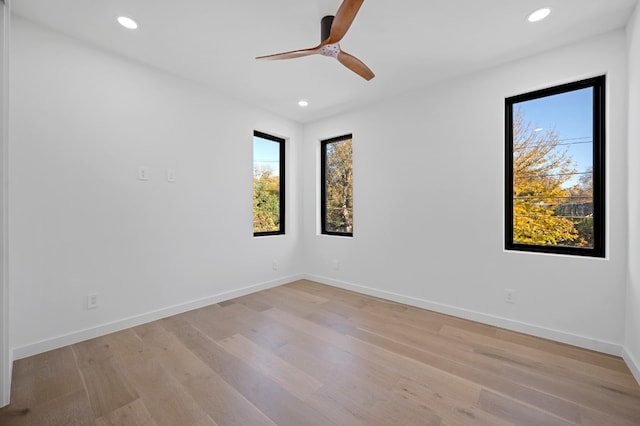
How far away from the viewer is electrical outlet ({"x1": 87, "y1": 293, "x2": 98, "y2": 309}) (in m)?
2.32

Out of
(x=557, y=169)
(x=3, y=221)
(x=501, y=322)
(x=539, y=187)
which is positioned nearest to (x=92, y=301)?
(x=3, y=221)

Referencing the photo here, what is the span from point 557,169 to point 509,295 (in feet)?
3.95

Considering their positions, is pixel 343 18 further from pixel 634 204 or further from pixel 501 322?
pixel 501 322

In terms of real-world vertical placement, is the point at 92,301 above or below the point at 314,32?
below

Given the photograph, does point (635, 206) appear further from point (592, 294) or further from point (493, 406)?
point (493, 406)

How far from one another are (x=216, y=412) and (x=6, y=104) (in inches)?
81.1

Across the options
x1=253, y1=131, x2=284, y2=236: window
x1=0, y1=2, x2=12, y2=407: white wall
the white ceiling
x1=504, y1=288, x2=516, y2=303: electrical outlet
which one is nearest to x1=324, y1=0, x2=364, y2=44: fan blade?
the white ceiling

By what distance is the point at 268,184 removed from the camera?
3.99 meters

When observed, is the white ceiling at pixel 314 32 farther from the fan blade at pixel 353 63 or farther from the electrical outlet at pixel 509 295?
the electrical outlet at pixel 509 295

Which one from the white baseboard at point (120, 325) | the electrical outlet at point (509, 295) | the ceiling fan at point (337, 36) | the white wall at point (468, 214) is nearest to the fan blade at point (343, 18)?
the ceiling fan at point (337, 36)

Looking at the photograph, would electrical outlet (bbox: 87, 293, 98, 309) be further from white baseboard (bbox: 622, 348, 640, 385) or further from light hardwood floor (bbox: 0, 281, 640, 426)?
white baseboard (bbox: 622, 348, 640, 385)

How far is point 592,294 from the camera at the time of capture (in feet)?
7.16

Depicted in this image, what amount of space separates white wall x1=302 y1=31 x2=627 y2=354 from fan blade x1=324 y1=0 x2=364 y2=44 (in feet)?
5.39

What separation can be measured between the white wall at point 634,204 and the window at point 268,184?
3.56m
